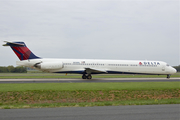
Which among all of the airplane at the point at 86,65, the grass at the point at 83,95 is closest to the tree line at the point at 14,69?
the airplane at the point at 86,65

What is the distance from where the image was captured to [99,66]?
97.9 ft

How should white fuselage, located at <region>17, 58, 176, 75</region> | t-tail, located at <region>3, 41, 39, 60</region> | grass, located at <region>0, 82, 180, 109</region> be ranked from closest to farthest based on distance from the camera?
1. grass, located at <region>0, 82, 180, 109</region>
2. t-tail, located at <region>3, 41, 39, 60</region>
3. white fuselage, located at <region>17, 58, 176, 75</region>

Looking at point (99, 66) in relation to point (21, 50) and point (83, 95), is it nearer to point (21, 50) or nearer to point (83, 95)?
point (21, 50)

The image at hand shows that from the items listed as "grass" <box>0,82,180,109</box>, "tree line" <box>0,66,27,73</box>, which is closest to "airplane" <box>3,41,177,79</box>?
"grass" <box>0,82,180,109</box>

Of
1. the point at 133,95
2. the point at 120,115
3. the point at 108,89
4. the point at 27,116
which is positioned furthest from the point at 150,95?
the point at 27,116

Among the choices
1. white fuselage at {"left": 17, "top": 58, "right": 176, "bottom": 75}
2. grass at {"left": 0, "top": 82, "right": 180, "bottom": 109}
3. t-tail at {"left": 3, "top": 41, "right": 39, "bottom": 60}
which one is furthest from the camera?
white fuselage at {"left": 17, "top": 58, "right": 176, "bottom": 75}

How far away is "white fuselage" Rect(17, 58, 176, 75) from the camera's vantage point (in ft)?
90.7

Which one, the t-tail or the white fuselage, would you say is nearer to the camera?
the t-tail

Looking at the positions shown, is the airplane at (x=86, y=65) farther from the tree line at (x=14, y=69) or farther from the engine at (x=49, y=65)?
the tree line at (x=14, y=69)

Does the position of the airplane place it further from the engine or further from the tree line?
the tree line

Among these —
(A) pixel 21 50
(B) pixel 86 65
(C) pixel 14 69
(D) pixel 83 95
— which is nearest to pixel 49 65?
(A) pixel 21 50

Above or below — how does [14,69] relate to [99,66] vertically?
below

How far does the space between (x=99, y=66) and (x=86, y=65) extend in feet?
7.26

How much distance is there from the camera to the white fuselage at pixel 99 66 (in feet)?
90.7
